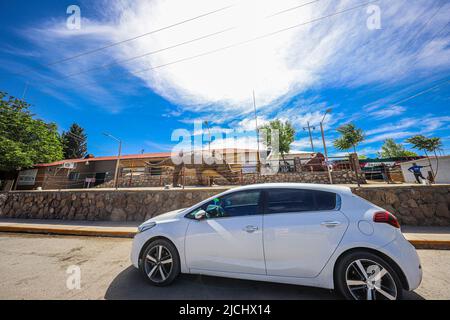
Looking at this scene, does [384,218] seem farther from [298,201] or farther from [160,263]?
[160,263]

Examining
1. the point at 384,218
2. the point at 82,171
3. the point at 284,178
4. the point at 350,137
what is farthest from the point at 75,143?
the point at 350,137

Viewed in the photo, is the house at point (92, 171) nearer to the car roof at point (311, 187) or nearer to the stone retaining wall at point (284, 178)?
the stone retaining wall at point (284, 178)

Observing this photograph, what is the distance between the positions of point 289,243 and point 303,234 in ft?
0.75

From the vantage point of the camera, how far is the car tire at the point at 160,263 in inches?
107

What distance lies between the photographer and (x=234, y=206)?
2.86 metres

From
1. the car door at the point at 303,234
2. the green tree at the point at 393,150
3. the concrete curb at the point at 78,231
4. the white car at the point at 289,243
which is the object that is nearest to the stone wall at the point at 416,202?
the white car at the point at 289,243

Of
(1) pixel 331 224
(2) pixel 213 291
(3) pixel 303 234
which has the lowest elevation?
(2) pixel 213 291

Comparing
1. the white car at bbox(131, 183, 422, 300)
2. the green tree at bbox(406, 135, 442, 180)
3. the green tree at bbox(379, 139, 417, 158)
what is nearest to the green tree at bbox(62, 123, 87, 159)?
the white car at bbox(131, 183, 422, 300)

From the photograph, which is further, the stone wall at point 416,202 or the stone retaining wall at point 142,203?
the stone retaining wall at point 142,203

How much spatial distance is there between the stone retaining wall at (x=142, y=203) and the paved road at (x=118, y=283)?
2490 mm

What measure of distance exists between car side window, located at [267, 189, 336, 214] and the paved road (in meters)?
1.22

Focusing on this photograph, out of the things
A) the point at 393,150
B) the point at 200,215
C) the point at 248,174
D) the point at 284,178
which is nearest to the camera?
the point at 200,215

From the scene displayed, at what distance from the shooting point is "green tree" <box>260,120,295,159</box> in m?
27.8
